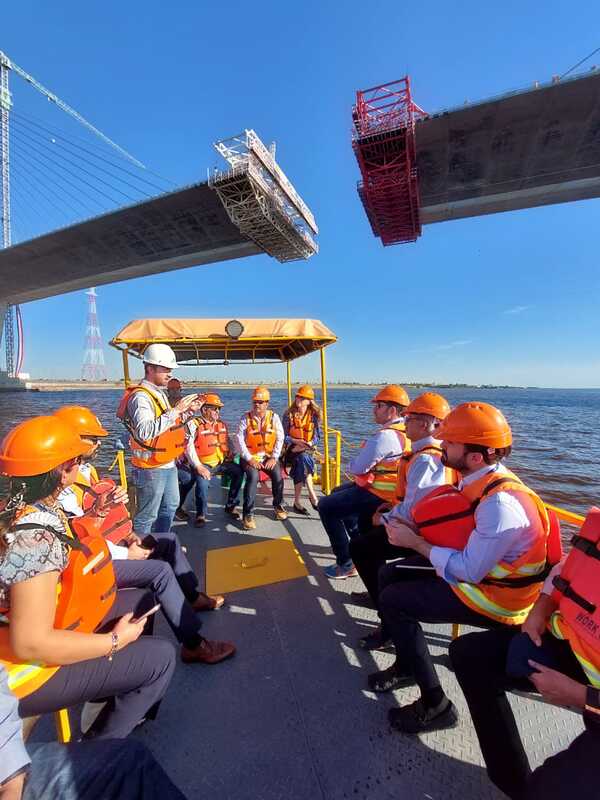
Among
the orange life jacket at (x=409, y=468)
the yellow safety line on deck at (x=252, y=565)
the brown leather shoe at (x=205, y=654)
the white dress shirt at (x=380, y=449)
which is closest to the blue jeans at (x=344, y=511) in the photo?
the white dress shirt at (x=380, y=449)

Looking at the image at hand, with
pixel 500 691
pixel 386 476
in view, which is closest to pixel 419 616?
pixel 500 691

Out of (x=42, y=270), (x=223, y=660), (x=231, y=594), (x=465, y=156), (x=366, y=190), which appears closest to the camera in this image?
(x=223, y=660)

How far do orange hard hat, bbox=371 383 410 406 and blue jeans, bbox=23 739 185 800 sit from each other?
2485mm

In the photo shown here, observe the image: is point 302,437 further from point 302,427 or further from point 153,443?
point 153,443

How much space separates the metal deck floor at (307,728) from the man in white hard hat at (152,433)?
117 cm

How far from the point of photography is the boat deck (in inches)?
57.2

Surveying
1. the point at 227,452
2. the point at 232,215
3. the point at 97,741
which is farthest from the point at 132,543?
the point at 232,215

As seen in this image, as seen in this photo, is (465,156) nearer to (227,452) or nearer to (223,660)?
(227,452)

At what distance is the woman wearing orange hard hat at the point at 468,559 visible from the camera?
143 centimetres

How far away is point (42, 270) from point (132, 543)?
5188 centimetres

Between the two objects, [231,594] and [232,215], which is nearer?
[231,594]

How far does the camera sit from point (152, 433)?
297 centimetres

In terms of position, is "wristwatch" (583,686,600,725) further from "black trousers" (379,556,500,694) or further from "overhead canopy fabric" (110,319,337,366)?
"overhead canopy fabric" (110,319,337,366)

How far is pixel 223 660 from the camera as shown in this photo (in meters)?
2.10
